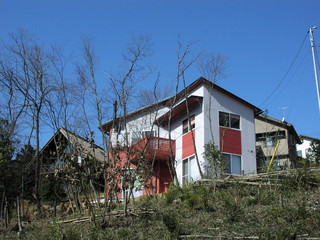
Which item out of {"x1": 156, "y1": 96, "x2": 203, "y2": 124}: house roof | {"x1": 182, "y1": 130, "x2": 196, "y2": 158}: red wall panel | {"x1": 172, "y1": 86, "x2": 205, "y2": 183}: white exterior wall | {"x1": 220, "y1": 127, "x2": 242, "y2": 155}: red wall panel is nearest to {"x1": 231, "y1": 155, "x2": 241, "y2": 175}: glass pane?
{"x1": 220, "y1": 127, "x2": 242, "y2": 155}: red wall panel

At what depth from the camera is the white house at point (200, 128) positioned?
21812mm

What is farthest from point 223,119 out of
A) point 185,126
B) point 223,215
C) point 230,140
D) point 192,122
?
point 223,215

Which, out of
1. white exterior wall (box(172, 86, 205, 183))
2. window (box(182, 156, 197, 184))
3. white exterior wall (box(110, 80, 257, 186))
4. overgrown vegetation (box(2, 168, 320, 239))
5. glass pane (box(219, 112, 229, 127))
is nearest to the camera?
overgrown vegetation (box(2, 168, 320, 239))

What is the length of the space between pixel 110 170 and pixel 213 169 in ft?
18.7

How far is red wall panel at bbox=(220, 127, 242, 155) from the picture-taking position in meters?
21.9

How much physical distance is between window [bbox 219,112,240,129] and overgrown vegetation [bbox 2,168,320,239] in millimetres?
9770

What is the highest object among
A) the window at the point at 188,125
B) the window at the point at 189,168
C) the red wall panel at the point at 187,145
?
the window at the point at 188,125

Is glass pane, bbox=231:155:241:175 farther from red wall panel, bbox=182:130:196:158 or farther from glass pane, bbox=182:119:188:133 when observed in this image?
glass pane, bbox=182:119:188:133

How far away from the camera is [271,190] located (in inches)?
455

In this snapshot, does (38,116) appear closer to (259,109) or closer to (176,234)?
(176,234)

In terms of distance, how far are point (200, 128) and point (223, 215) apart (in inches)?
500

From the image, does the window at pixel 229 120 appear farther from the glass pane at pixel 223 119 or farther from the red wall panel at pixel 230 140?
the red wall panel at pixel 230 140

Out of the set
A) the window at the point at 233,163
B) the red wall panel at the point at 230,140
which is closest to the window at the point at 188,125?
the red wall panel at the point at 230,140

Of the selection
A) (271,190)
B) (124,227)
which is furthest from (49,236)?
(271,190)
